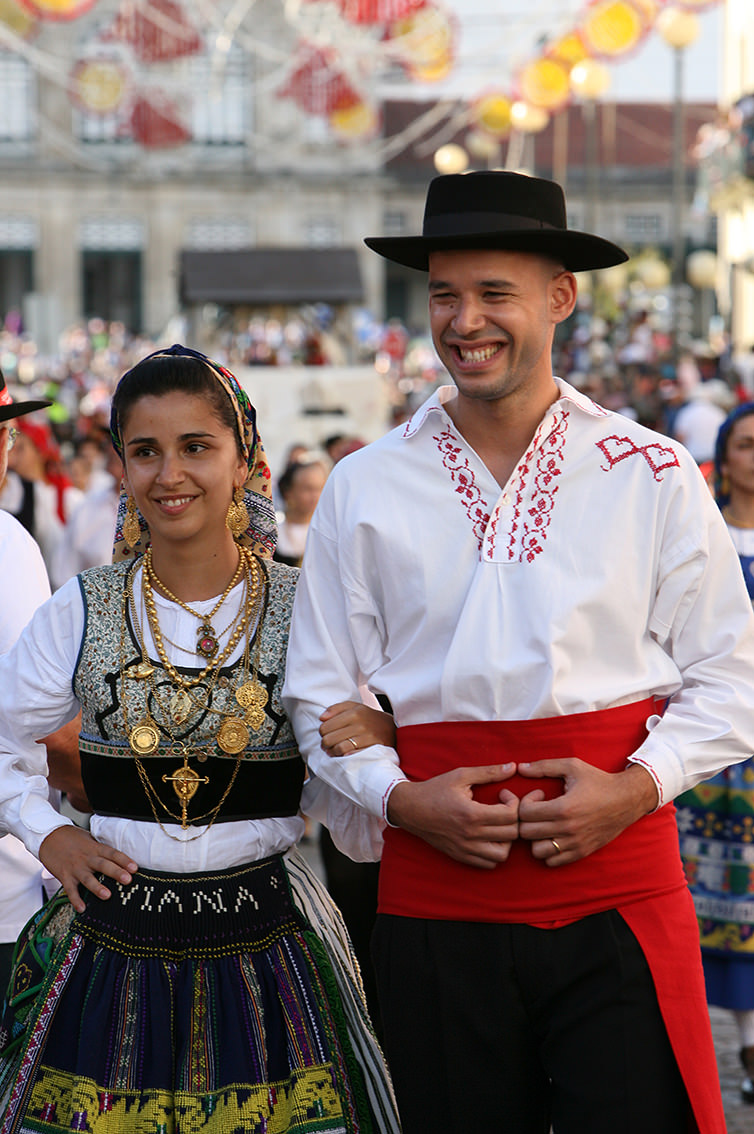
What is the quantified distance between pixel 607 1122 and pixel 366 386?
682 inches

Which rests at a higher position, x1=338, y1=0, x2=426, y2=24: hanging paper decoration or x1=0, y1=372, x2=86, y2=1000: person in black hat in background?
x1=338, y1=0, x2=426, y2=24: hanging paper decoration

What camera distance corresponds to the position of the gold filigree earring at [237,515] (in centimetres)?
318

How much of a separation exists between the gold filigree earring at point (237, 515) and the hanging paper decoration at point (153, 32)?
22.1 metres

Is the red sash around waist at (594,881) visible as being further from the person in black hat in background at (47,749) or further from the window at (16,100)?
the window at (16,100)

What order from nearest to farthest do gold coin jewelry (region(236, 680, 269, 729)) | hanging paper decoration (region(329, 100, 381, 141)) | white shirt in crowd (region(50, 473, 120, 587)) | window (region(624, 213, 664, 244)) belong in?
gold coin jewelry (region(236, 680, 269, 729)) → white shirt in crowd (region(50, 473, 120, 587)) → hanging paper decoration (region(329, 100, 381, 141)) → window (region(624, 213, 664, 244))

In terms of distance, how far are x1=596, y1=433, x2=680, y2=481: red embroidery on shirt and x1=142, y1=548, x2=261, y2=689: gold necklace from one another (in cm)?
77

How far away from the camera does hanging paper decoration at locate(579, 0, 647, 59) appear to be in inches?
714

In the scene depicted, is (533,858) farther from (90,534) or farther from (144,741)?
(90,534)

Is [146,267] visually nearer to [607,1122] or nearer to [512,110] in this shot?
[512,110]

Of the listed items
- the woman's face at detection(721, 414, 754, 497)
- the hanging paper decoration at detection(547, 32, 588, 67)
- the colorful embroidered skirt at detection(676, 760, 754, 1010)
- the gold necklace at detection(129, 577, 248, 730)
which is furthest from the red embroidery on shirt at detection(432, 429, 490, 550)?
the hanging paper decoration at detection(547, 32, 588, 67)

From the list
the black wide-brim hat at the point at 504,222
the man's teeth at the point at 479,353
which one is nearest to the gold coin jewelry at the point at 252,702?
the man's teeth at the point at 479,353

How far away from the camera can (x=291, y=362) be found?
72.9 feet

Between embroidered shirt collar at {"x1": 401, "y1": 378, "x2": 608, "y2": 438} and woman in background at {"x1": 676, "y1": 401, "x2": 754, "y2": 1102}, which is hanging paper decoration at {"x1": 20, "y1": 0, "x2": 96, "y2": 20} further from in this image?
embroidered shirt collar at {"x1": 401, "y1": 378, "x2": 608, "y2": 438}

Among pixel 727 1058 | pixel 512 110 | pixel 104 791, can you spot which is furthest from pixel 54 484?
pixel 512 110
